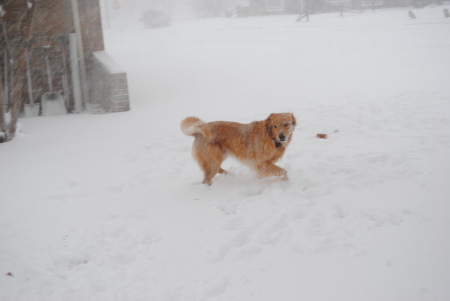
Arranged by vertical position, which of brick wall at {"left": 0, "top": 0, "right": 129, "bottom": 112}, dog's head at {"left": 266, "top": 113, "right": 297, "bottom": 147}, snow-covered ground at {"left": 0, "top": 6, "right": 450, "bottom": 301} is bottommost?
snow-covered ground at {"left": 0, "top": 6, "right": 450, "bottom": 301}

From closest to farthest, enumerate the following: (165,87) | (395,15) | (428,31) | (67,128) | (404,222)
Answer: (404,222) → (67,128) → (165,87) → (428,31) → (395,15)

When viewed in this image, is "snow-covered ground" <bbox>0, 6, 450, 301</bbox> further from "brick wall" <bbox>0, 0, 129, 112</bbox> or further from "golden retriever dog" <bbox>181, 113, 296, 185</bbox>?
"brick wall" <bbox>0, 0, 129, 112</bbox>

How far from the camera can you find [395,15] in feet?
80.4

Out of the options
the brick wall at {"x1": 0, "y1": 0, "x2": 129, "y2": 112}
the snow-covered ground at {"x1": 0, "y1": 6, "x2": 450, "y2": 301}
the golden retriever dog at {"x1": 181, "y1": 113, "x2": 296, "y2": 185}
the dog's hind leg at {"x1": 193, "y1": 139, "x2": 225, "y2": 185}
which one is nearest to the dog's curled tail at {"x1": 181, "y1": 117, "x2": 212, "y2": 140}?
the golden retriever dog at {"x1": 181, "y1": 113, "x2": 296, "y2": 185}

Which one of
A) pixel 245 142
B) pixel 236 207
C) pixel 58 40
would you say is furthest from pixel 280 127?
pixel 58 40

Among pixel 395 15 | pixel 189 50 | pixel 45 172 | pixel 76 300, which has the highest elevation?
pixel 395 15

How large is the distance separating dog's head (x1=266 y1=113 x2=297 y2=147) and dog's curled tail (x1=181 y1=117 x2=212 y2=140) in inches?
28.1

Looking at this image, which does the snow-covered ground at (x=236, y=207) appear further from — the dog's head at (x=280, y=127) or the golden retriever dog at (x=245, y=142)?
the dog's head at (x=280, y=127)

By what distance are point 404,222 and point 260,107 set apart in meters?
4.99

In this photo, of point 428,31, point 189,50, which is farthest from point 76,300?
point 428,31

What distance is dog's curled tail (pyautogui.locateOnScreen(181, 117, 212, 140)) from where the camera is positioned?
449 cm

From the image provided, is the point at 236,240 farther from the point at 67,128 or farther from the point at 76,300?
the point at 67,128

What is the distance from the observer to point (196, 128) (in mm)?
4496

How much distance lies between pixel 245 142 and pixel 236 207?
3.21ft
